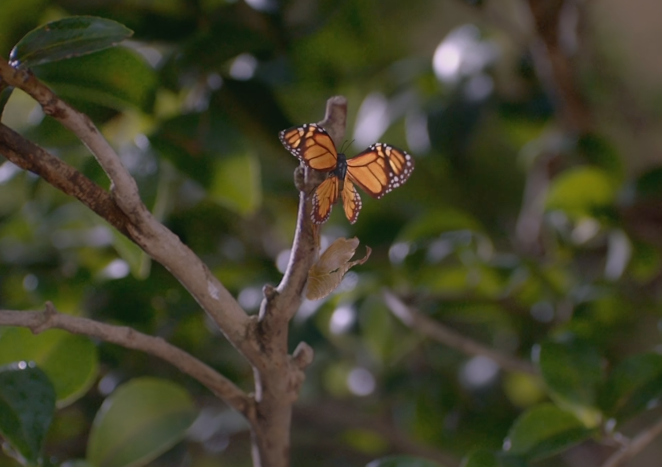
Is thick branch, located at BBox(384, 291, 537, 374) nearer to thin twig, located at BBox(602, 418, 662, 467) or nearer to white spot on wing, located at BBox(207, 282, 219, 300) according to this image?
thin twig, located at BBox(602, 418, 662, 467)

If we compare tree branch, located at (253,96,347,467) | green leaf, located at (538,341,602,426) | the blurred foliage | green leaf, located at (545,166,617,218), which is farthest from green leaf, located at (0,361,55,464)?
green leaf, located at (545,166,617,218)

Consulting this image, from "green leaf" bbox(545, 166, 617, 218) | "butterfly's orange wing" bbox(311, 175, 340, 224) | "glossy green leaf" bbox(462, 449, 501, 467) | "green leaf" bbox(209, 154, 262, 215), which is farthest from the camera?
"green leaf" bbox(545, 166, 617, 218)

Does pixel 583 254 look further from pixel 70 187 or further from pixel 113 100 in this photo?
pixel 70 187

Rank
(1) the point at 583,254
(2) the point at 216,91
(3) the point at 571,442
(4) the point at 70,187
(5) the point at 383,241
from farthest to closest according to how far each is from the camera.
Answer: (1) the point at 583,254 → (5) the point at 383,241 → (2) the point at 216,91 → (3) the point at 571,442 → (4) the point at 70,187

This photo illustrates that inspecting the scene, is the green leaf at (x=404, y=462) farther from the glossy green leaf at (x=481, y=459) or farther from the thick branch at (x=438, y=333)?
the thick branch at (x=438, y=333)

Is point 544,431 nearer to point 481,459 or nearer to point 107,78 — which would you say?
point 481,459

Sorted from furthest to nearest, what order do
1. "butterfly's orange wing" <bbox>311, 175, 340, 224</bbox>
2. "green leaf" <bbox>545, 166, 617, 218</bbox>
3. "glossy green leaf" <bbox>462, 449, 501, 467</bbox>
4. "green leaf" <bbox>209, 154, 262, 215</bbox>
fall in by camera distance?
"green leaf" <bbox>545, 166, 617, 218</bbox> < "green leaf" <bbox>209, 154, 262, 215</bbox> < "glossy green leaf" <bbox>462, 449, 501, 467</bbox> < "butterfly's orange wing" <bbox>311, 175, 340, 224</bbox>

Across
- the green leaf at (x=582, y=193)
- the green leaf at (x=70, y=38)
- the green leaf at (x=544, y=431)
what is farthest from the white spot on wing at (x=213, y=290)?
the green leaf at (x=582, y=193)

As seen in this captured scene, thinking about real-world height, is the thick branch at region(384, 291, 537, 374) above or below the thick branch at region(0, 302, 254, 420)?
below

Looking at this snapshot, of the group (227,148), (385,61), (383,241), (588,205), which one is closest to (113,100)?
(227,148)
